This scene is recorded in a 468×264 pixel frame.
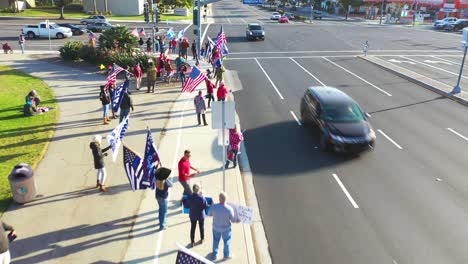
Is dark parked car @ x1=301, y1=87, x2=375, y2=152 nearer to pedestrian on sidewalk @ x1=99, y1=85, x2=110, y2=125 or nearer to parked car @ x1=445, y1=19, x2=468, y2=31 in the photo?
pedestrian on sidewalk @ x1=99, y1=85, x2=110, y2=125

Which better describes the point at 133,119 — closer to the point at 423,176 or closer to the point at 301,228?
the point at 301,228

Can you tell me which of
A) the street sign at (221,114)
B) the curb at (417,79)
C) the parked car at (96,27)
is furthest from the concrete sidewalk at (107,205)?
the parked car at (96,27)

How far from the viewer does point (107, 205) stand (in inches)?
416

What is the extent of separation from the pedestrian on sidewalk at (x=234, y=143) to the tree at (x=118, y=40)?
17.5 m

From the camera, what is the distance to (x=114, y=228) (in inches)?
377

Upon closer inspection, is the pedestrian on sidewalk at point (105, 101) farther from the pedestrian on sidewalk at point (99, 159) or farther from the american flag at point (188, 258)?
the american flag at point (188, 258)

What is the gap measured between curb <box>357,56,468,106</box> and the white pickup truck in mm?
30458

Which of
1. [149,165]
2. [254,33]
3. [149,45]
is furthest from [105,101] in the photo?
[254,33]

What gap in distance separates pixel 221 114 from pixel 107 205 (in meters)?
3.79

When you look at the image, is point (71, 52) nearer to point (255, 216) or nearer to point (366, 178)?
point (255, 216)

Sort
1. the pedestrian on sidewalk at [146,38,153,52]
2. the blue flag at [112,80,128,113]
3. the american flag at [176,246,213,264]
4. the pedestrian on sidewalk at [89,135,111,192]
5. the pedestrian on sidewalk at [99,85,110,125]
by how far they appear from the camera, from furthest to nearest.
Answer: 1. the pedestrian on sidewalk at [146,38,153,52]
2. the pedestrian on sidewalk at [99,85,110,125]
3. the blue flag at [112,80,128,113]
4. the pedestrian on sidewalk at [89,135,111,192]
5. the american flag at [176,246,213,264]

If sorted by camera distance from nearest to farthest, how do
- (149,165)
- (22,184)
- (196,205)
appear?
(196,205) → (149,165) → (22,184)

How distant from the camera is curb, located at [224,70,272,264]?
8907 millimetres

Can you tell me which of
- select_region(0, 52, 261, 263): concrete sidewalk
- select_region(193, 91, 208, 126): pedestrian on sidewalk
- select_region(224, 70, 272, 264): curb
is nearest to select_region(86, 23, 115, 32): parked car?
select_region(0, 52, 261, 263): concrete sidewalk
